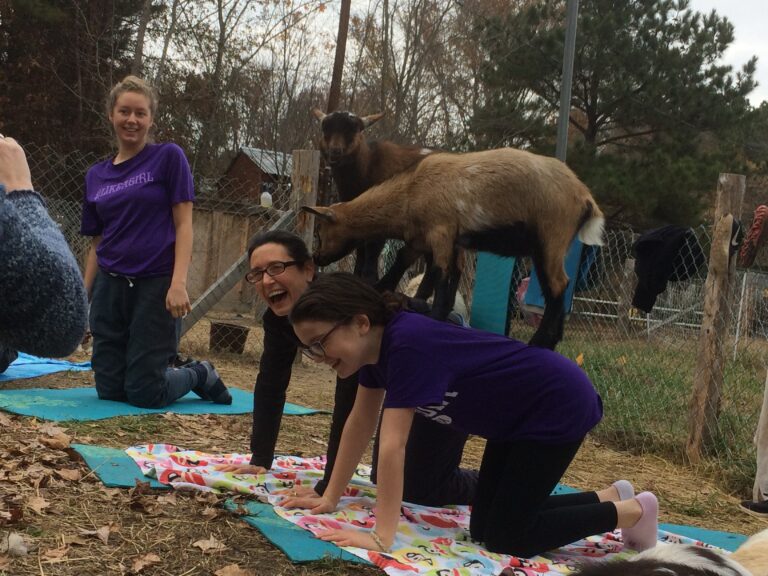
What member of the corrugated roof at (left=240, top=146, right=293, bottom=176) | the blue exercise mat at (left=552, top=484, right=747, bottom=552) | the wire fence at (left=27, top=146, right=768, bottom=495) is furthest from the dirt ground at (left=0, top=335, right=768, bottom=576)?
the corrugated roof at (left=240, top=146, right=293, bottom=176)

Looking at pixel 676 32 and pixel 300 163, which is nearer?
pixel 300 163

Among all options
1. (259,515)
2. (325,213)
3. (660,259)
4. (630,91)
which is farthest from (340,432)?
(630,91)

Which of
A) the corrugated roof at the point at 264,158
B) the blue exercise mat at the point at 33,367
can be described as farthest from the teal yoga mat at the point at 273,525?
the corrugated roof at the point at 264,158

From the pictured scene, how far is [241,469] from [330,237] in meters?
1.23

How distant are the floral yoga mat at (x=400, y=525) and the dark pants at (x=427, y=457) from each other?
0.08 metres

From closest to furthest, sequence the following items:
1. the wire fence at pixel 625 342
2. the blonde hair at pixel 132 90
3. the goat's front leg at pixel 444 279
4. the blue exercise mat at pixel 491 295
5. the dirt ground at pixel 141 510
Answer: the dirt ground at pixel 141 510 → the goat's front leg at pixel 444 279 → the blue exercise mat at pixel 491 295 → the blonde hair at pixel 132 90 → the wire fence at pixel 625 342

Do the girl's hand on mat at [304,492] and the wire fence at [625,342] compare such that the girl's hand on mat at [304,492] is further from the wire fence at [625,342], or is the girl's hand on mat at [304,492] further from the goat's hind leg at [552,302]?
the wire fence at [625,342]

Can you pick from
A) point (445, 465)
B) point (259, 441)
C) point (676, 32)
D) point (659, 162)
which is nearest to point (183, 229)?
point (259, 441)

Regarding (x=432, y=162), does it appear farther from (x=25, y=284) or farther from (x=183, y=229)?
(x=183, y=229)

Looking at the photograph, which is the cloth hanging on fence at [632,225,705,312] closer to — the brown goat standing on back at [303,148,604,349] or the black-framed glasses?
the brown goat standing on back at [303,148,604,349]

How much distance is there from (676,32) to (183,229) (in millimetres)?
16010

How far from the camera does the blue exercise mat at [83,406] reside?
488cm

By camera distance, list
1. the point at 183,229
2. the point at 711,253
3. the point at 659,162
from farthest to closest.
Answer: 1. the point at 659,162
2. the point at 711,253
3. the point at 183,229

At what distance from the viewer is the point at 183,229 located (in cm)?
527
